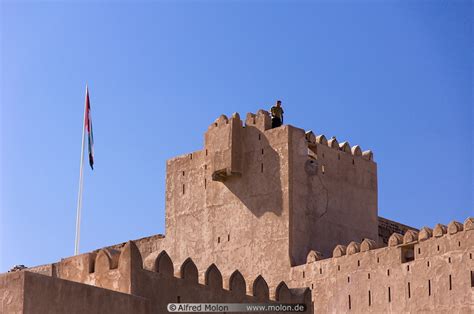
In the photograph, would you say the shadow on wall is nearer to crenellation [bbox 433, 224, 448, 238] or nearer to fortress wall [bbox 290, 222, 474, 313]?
fortress wall [bbox 290, 222, 474, 313]

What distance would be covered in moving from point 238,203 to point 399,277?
226 inches

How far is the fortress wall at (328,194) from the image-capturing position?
32.2 m

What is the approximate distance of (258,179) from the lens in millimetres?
32719

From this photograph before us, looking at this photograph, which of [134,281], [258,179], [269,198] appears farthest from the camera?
[258,179]

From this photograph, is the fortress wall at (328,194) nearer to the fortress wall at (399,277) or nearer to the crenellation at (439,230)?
the fortress wall at (399,277)

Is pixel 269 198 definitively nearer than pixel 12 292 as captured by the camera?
No

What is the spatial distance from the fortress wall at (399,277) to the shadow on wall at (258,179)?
2.03 meters

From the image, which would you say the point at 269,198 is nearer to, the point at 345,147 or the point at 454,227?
the point at 345,147

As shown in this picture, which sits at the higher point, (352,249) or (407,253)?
(352,249)

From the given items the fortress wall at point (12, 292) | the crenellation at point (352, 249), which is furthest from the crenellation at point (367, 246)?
the fortress wall at point (12, 292)

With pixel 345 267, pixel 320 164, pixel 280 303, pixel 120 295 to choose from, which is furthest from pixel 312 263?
pixel 120 295

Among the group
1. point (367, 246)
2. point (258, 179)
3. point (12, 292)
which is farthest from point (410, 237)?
point (12, 292)

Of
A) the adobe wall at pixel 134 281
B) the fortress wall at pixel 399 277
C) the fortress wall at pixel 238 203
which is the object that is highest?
the fortress wall at pixel 238 203

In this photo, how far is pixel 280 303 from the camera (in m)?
20.2
